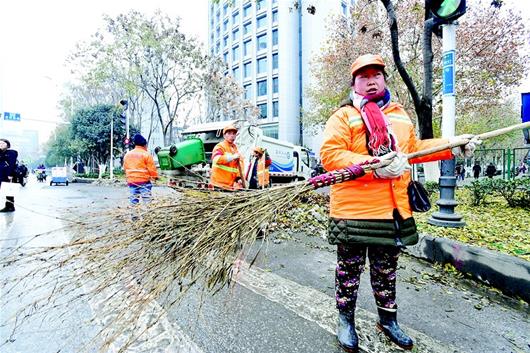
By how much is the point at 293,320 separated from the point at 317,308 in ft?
0.90

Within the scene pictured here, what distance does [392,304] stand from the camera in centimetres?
196

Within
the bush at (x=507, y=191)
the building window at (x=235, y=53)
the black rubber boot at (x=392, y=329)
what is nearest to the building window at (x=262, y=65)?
the building window at (x=235, y=53)

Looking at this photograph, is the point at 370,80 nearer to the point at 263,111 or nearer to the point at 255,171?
the point at 255,171

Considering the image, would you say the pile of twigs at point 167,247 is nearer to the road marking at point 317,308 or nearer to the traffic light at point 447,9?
the road marking at point 317,308

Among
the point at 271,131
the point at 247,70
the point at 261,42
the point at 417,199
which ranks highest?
the point at 261,42

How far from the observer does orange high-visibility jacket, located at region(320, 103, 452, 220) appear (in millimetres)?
1796

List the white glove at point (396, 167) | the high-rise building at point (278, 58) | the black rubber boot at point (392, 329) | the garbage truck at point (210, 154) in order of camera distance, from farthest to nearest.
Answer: the high-rise building at point (278, 58) < the garbage truck at point (210, 154) < the black rubber boot at point (392, 329) < the white glove at point (396, 167)

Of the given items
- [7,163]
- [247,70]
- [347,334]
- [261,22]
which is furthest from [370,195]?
[261,22]

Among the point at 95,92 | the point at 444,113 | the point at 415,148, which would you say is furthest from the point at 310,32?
the point at 415,148

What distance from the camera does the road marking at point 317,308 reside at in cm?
190

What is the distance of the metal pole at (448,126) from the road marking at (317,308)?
2447 mm

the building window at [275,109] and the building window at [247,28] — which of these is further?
the building window at [247,28]

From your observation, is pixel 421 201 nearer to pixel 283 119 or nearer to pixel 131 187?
pixel 131 187

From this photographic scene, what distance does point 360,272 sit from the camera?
194 centimetres
